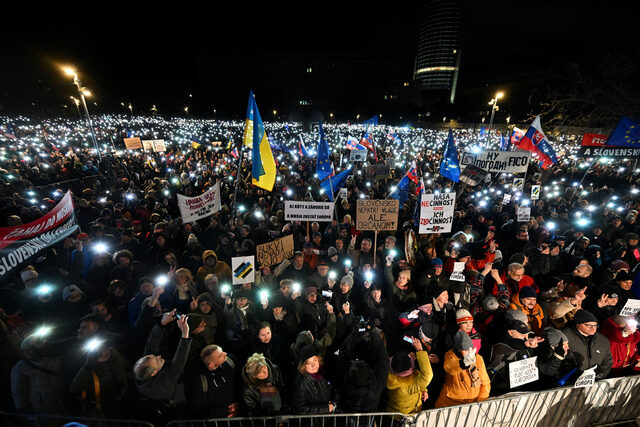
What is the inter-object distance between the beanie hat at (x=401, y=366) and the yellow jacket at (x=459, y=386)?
1.59ft

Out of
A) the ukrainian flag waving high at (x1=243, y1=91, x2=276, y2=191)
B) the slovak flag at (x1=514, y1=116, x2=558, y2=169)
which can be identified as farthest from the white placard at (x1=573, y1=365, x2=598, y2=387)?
the slovak flag at (x1=514, y1=116, x2=558, y2=169)

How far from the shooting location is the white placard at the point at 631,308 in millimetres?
4008

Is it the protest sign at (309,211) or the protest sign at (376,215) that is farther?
the protest sign at (309,211)

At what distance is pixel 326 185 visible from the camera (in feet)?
28.7

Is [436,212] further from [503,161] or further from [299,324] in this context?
[503,161]

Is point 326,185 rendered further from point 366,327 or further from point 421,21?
point 421,21

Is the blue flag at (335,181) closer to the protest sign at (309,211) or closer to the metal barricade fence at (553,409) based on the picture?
the protest sign at (309,211)

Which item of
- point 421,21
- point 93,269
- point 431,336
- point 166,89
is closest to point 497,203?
point 431,336

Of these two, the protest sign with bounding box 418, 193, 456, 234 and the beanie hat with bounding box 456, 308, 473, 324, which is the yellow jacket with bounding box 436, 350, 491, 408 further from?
the protest sign with bounding box 418, 193, 456, 234

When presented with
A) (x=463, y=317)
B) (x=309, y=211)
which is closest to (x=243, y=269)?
(x=309, y=211)

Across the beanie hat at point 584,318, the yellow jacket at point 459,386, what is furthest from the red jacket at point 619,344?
the yellow jacket at point 459,386

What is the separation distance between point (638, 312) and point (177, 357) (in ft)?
20.2

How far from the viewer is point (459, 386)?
3.05 m

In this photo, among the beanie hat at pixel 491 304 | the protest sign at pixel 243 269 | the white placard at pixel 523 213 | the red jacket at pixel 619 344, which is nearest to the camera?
the red jacket at pixel 619 344
